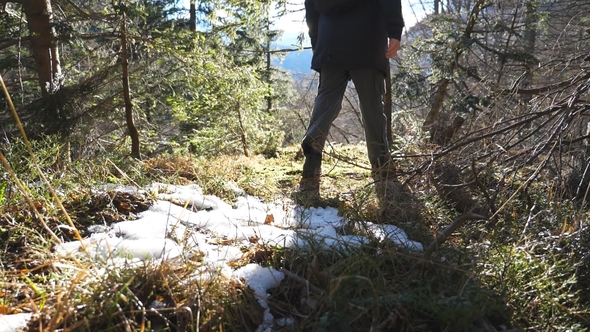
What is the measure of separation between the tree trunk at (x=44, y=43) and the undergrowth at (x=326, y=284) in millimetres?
2600

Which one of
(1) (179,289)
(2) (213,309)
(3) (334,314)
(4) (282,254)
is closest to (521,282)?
(3) (334,314)

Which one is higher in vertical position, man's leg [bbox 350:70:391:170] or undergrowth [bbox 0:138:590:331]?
man's leg [bbox 350:70:391:170]

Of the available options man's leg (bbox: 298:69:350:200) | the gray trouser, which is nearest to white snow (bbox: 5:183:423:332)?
man's leg (bbox: 298:69:350:200)

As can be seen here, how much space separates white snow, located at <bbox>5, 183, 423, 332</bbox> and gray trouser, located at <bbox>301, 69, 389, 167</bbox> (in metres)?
0.67

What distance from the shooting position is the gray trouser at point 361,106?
10.3ft

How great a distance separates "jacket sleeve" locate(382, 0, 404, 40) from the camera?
2898mm

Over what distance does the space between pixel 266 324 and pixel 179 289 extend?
1.19 feet

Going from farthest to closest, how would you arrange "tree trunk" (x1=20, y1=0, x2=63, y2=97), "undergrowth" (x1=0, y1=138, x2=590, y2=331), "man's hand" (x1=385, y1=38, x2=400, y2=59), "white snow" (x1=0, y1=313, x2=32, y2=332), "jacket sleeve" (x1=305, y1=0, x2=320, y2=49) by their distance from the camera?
"tree trunk" (x1=20, y1=0, x2=63, y2=97) → "jacket sleeve" (x1=305, y1=0, x2=320, y2=49) → "man's hand" (x1=385, y1=38, x2=400, y2=59) → "undergrowth" (x1=0, y1=138, x2=590, y2=331) → "white snow" (x1=0, y1=313, x2=32, y2=332)

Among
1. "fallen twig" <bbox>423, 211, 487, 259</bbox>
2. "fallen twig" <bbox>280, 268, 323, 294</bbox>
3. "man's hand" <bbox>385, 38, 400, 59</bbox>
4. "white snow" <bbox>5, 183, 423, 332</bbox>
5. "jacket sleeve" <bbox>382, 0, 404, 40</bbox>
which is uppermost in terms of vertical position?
"jacket sleeve" <bbox>382, 0, 404, 40</bbox>

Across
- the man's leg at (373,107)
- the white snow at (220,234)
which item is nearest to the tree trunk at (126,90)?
the white snow at (220,234)

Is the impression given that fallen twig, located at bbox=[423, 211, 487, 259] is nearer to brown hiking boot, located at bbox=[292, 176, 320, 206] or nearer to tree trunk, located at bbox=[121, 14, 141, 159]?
brown hiking boot, located at bbox=[292, 176, 320, 206]

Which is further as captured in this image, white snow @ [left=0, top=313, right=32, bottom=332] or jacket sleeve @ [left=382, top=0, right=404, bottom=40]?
jacket sleeve @ [left=382, top=0, right=404, bottom=40]

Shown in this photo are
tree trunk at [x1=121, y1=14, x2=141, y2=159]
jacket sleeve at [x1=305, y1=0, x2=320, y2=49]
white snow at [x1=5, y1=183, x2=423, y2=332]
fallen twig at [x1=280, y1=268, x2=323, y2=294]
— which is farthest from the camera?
tree trunk at [x1=121, y1=14, x2=141, y2=159]

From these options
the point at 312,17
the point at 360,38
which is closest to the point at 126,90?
the point at 312,17
